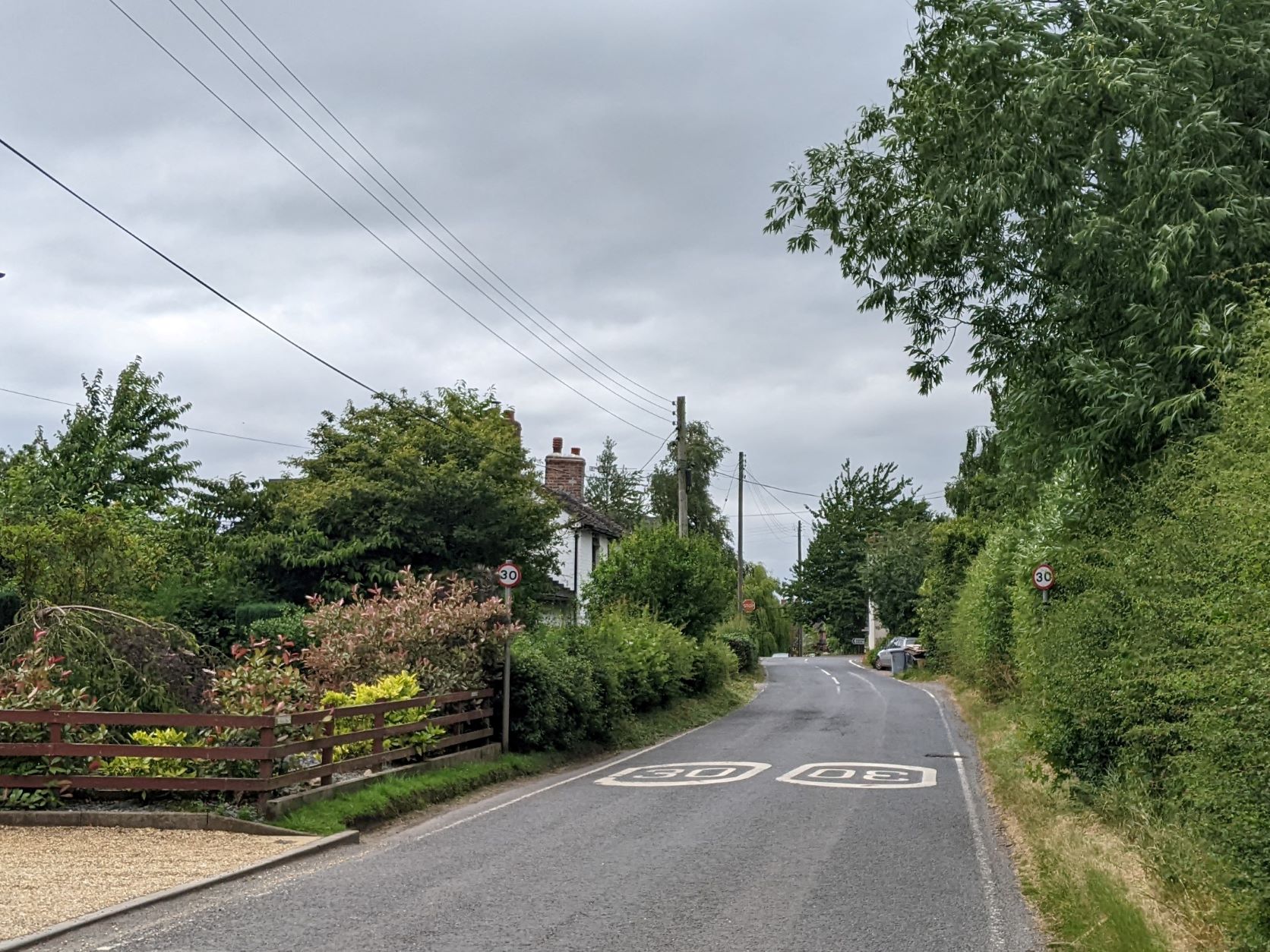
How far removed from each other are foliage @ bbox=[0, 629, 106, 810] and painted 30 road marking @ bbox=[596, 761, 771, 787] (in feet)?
22.1

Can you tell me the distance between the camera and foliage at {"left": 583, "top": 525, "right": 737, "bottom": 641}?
31031 mm

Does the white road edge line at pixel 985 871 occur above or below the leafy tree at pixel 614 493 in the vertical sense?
below

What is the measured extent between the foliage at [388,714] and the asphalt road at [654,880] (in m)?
1.35

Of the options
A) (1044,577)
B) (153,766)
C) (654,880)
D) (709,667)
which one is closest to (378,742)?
(153,766)

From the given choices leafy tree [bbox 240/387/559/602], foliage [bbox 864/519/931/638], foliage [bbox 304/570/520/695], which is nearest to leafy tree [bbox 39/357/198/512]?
leafy tree [bbox 240/387/559/602]

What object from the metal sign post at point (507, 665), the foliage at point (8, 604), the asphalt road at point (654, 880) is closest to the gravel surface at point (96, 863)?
the asphalt road at point (654, 880)

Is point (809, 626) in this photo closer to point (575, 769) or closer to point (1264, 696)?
point (575, 769)

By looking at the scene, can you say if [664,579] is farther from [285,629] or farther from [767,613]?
[767,613]

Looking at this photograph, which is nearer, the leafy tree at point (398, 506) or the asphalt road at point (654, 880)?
the asphalt road at point (654, 880)

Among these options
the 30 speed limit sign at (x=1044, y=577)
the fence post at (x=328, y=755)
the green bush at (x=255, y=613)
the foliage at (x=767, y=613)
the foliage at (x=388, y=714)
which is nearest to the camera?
the fence post at (x=328, y=755)

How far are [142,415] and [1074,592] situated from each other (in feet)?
105

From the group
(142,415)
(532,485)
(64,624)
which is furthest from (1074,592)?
(142,415)

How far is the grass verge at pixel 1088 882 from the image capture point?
6.65 m

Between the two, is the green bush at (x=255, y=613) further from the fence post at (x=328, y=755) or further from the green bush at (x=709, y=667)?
the fence post at (x=328, y=755)
